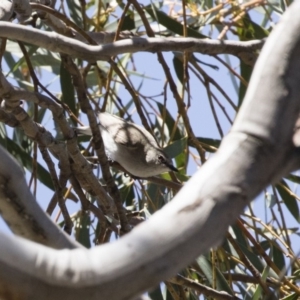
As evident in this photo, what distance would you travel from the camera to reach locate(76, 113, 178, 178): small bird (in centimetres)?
371

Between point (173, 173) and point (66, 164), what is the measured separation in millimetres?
832

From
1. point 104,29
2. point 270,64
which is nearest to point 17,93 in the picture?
point 270,64

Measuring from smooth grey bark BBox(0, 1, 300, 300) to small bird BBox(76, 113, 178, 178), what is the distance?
2357mm

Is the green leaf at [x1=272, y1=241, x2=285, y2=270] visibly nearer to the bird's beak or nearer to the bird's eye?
the bird's beak

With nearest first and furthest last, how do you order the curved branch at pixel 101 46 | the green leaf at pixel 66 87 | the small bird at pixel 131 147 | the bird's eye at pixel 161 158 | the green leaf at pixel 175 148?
the curved branch at pixel 101 46 < the green leaf at pixel 175 148 < the green leaf at pixel 66 87 < the bird's eye at pixel 161 158 < the small bird at pixel 131 147

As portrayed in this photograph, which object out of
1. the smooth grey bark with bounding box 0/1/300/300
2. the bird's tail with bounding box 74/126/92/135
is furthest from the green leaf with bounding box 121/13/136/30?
the smooth grey bark with bounding box 0/1/300/300

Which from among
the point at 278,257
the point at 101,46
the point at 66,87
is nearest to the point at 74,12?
the point at 66,87

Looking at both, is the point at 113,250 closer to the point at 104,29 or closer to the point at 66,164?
the point at 66,164

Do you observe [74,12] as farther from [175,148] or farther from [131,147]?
[175,148]

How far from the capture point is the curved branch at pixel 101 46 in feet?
5.73

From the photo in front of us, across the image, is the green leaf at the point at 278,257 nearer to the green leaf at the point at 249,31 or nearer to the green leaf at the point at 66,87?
the green leaf at the point at 249,31

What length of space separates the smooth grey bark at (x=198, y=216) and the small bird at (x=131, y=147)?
92.8 inches

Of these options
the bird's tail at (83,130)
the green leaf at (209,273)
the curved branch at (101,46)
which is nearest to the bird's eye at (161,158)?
the bird's tail at (83,130)

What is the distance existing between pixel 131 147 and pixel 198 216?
3.14 metres
